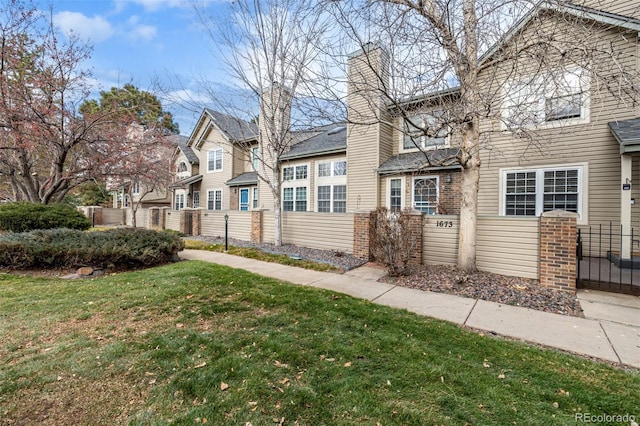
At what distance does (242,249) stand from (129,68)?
839cm

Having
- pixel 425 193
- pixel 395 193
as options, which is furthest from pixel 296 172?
pixel 425 193

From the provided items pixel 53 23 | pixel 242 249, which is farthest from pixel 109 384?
pixel 53 23

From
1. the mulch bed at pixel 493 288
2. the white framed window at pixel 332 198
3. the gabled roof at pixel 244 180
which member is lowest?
the mulch bed at pixel 493 288

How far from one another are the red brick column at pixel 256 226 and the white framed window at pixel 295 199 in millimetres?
3715

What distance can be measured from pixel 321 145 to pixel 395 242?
9.42 m

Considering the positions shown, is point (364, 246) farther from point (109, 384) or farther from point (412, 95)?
point (109, 384)

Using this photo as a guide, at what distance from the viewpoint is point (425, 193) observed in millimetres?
11281

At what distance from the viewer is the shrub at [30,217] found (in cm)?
905

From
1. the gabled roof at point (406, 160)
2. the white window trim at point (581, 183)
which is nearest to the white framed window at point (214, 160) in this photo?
the gabled roof at point (406, 160)

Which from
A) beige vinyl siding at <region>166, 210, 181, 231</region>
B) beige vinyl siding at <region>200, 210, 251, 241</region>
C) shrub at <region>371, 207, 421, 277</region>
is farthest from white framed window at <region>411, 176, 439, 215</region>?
beige vinyl siding at <region>166, 210, 181, 231</region>

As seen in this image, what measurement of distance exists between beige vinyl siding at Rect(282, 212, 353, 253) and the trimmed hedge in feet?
15.1

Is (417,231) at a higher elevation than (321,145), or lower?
lower

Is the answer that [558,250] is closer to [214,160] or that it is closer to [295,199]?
[295,199]

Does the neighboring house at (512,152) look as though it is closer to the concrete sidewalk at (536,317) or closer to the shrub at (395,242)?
the shrub at (395,242)
